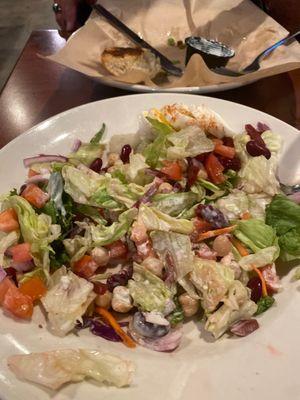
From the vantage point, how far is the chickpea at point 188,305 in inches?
49.5

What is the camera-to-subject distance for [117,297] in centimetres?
125

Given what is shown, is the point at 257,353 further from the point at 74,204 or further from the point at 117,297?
the point at 74,204

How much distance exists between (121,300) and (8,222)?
430mm

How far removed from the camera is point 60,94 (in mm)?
2141

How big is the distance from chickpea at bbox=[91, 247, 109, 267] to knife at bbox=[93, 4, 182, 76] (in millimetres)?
1090

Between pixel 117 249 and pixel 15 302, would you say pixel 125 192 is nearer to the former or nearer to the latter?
pixel 117 249

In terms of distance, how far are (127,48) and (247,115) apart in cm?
74

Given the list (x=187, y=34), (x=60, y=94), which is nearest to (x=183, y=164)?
(x=60, y=94)

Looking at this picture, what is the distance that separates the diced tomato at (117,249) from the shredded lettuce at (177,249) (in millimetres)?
103

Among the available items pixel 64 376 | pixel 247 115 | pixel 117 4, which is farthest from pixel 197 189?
pixel 117 4

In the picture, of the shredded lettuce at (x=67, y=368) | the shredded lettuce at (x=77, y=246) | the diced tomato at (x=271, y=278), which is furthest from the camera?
the shredded lettuce at (x=77, y=246)

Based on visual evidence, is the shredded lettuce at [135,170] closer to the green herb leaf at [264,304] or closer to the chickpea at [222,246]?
the chickpea at [222,246]

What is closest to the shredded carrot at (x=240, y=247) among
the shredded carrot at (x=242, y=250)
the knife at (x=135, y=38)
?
the shredded carrot at (x=242, y=250)

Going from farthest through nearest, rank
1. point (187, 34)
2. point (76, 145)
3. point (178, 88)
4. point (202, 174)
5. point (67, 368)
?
point (187, 34)
point (178, 88)
point (76, 145)
point (202, 174)
point (67, 368)
